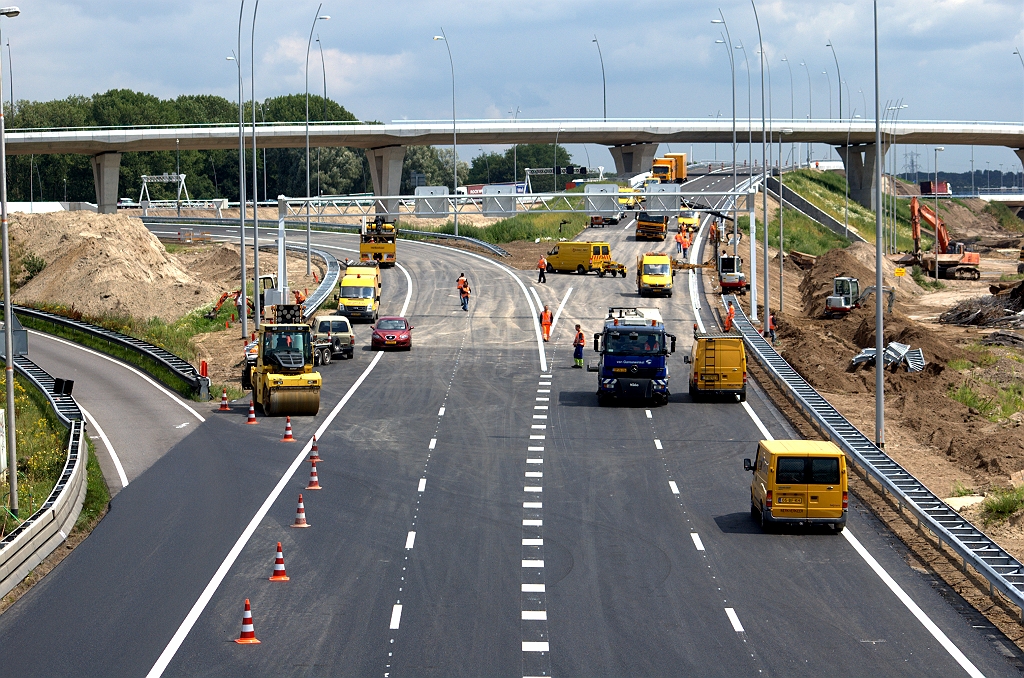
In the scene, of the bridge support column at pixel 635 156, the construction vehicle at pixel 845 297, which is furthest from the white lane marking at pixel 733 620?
the bridge support column at pixel 635 156

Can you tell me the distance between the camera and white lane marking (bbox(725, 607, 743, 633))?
2025 centimetres

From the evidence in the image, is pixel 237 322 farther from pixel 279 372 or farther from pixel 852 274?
pixel 852 274

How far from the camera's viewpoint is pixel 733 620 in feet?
68.0

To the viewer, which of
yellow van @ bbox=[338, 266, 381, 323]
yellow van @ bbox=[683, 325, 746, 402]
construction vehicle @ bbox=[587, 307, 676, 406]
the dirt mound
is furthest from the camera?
the dirt mound

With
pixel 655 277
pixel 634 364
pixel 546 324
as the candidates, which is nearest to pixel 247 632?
pixel 634 364

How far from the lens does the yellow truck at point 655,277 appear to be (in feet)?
222

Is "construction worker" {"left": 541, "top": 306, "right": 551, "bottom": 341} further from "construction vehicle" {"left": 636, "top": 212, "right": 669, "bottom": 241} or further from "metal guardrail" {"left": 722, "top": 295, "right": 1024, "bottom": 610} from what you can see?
"construction vehicle" {"left": 636, "top": 212, "right": 669, "bottom": 241}

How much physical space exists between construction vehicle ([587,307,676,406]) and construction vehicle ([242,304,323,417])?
930 centimetres

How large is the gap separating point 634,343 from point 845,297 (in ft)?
101

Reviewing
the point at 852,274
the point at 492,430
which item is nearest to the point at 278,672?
the point at 492,430

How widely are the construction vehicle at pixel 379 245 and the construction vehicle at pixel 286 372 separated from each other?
39492 mm

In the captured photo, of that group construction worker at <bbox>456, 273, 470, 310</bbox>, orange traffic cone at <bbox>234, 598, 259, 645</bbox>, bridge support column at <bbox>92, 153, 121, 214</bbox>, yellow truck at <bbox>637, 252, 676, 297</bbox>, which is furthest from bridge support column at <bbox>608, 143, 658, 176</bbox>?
orange traffic cone at <bbox>234, 598, 259, 645</bbox>

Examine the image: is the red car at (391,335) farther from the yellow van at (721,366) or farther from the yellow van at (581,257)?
the yellow van at (581,257)

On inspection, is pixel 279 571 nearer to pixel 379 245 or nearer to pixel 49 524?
pixel 49 524
